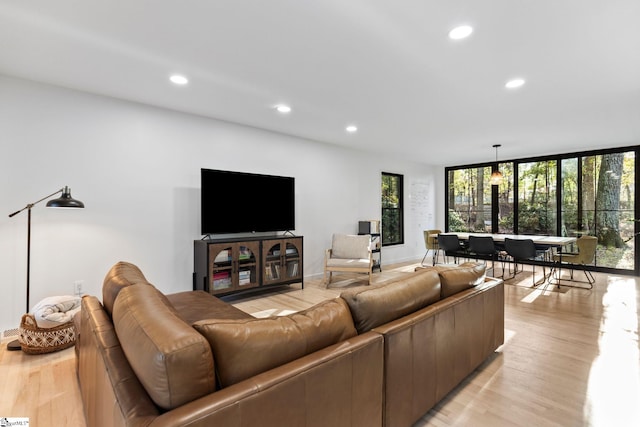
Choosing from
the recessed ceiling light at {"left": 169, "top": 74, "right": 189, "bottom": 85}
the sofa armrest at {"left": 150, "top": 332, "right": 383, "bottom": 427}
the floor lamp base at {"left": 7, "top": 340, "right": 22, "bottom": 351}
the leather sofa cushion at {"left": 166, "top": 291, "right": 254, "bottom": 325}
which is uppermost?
the recessed ceiling light at {"left": 169, "top": 74, "right": 189, "bottom": 85}

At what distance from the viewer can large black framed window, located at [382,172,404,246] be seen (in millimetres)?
6777

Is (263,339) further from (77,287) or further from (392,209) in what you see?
(392,209)

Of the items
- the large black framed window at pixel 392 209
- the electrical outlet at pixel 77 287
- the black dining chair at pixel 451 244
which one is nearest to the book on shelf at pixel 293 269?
the electrical outlet at pixel 77 287

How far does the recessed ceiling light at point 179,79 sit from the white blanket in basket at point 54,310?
222cm

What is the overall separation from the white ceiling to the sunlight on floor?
237 centimetres

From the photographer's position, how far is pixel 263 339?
1.11m

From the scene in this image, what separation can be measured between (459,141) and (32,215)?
5800 millimetres

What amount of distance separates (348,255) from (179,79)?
11.1 ft

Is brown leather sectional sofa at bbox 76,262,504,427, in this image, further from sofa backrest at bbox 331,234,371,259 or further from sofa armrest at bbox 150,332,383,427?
sofa backrest at bbox 331,234,371,259

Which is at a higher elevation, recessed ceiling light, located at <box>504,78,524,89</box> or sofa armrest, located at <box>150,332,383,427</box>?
recessed ceiling light, located at <box>504,78,524,89</box>

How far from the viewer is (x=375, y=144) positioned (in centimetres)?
559

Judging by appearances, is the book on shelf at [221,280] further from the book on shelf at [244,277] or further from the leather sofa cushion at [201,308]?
the leather sofa cushion at [201,308]

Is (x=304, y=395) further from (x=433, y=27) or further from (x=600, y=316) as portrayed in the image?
(x=600, y=316)

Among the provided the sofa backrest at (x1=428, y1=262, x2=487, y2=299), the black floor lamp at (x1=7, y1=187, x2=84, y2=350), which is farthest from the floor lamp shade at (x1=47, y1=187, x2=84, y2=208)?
the sofa backrest at (x1=428, y1=262, x2=487, y2=299)
